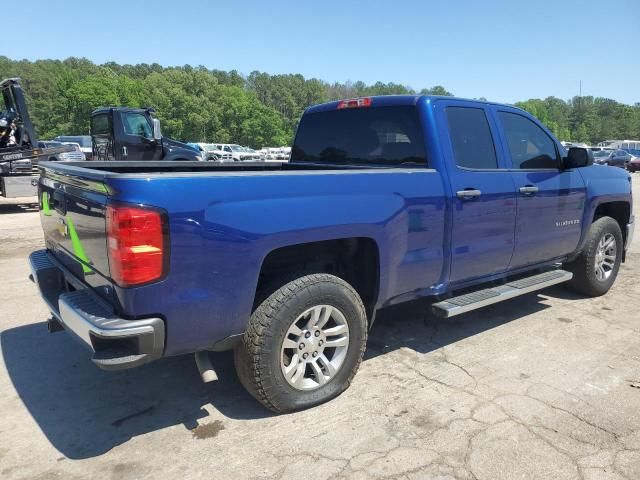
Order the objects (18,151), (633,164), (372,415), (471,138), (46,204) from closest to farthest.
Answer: (372,415), (46,204), (471,138), (18,151), (633,164)

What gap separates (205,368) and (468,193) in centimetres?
231

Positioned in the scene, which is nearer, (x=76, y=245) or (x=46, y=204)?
(x=76, y=245)

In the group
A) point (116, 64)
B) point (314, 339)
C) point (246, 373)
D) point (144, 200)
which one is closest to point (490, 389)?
point (314, 339)

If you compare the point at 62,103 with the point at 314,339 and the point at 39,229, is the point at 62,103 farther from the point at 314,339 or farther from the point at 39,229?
the point at 314,339

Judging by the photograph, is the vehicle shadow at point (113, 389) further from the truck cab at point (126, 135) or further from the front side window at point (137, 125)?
the front side window at point (137, 125)

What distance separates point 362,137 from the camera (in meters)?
4.40

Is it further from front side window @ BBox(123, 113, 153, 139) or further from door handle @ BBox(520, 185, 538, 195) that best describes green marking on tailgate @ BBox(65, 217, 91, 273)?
front side window @ BBox(123, 113, 153, 139)

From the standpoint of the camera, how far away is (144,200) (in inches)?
96.6

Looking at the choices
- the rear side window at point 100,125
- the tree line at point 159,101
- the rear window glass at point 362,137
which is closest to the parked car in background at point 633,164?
the tree line at point 159,101

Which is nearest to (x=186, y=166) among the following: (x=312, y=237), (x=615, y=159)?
(x=312, y=237)

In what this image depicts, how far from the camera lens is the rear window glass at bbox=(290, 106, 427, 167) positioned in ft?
13.1

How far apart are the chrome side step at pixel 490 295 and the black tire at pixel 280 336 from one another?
34.2 inches

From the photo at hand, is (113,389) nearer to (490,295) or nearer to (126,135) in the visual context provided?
(490,295)

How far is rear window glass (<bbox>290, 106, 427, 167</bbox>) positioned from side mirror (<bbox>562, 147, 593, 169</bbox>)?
189 centimetres
